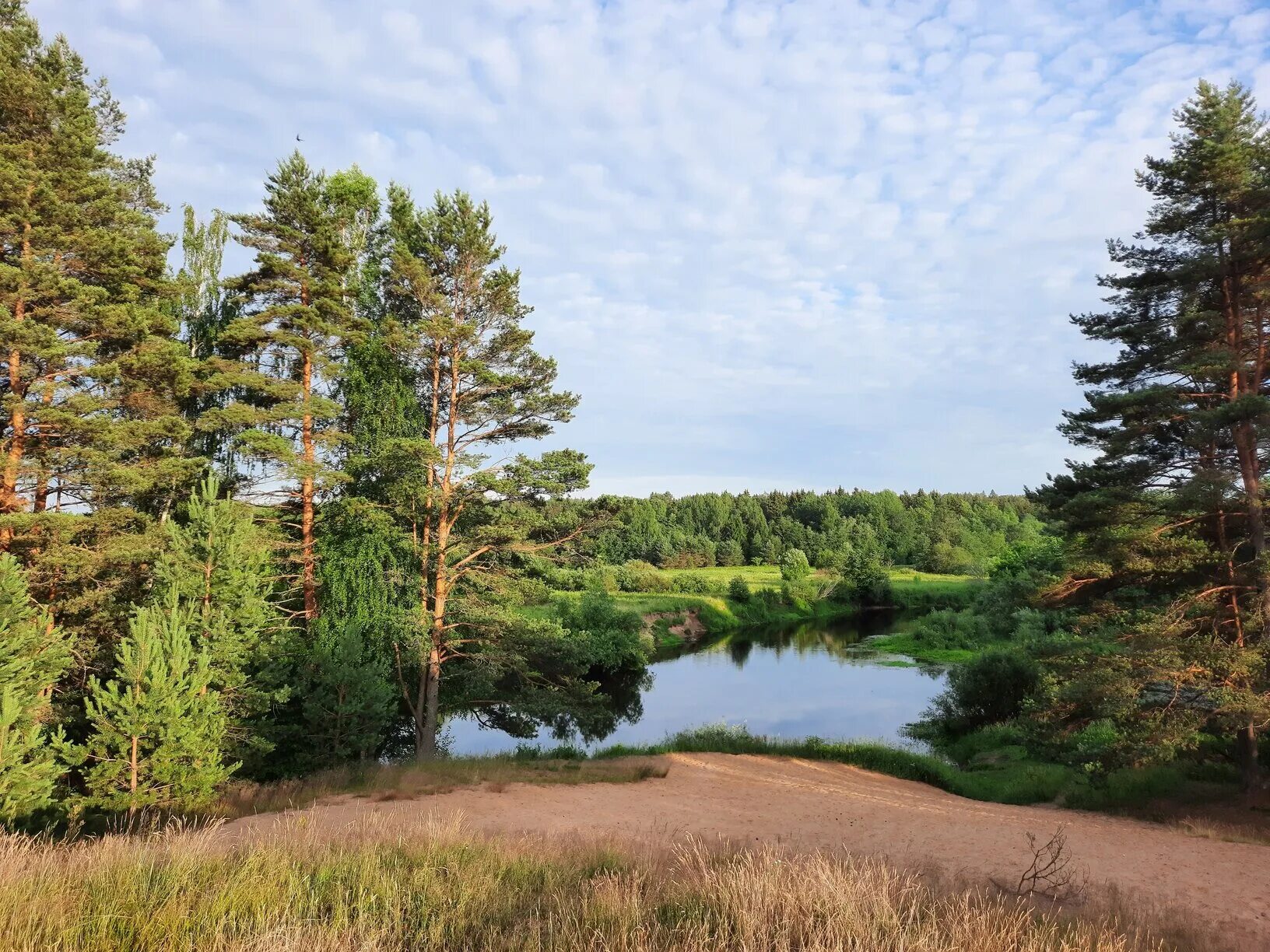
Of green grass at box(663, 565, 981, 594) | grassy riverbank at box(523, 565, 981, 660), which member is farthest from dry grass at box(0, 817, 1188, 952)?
green grass at box(663, 565, 981, 594)

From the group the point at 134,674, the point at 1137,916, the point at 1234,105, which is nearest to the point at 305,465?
the point at 134,674

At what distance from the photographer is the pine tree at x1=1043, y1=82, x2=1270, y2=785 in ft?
38.3

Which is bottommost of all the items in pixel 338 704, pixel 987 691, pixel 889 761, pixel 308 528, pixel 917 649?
pixel 917 649

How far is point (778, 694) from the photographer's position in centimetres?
3494

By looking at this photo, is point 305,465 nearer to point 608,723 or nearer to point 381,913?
point 381,913

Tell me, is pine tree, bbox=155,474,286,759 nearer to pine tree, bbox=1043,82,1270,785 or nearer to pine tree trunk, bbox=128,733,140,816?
pine tree trunk, bbox=128,733,140,816

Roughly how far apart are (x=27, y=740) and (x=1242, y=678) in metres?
19.6

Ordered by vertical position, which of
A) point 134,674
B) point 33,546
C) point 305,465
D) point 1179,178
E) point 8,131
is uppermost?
point 8,131

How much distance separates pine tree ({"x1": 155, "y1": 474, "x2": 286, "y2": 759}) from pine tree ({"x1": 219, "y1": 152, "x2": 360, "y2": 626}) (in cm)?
305

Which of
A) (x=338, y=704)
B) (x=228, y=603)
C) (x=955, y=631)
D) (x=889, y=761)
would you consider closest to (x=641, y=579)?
(x=955, y=631)

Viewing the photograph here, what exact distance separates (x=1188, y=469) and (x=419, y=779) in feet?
56.1

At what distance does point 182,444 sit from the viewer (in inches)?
648

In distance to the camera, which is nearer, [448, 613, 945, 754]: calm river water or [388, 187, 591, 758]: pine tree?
[388, 187, 591, 758]: pine tree

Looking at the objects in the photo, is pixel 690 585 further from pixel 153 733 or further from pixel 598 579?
pixel 153 733
